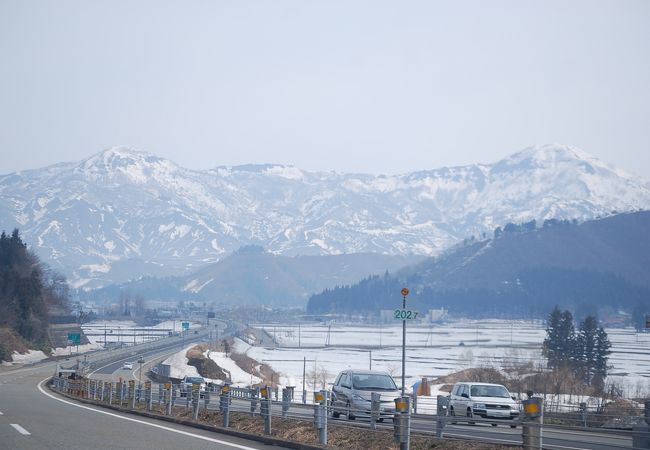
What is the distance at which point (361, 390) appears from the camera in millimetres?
35094

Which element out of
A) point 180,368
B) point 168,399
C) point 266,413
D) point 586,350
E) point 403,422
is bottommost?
point 180,368

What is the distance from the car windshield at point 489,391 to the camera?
1414 inches

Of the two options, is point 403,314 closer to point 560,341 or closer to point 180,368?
point 180,368

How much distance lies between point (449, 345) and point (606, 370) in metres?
77.7

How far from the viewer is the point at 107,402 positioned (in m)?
44.1

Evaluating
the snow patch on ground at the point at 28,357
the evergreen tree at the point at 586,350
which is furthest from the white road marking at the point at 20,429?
the snow patch on ground at the point at 28,357

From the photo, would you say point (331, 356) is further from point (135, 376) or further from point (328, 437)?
point (328, 437)

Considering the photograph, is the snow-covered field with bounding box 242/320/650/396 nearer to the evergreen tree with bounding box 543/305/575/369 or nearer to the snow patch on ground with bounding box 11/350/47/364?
the evergreen tree with bounding box 543/305/575/369

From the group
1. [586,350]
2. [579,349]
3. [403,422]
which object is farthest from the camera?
[579,349]

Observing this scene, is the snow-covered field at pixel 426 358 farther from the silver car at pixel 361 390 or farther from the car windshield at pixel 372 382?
the car windshield at pixel 372 382

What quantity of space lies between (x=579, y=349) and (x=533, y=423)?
346 ft

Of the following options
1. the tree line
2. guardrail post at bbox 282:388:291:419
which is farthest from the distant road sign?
the tree line

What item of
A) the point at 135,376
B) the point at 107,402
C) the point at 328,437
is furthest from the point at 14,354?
the point at 328,437

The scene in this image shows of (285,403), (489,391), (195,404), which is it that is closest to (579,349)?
(489,391)
